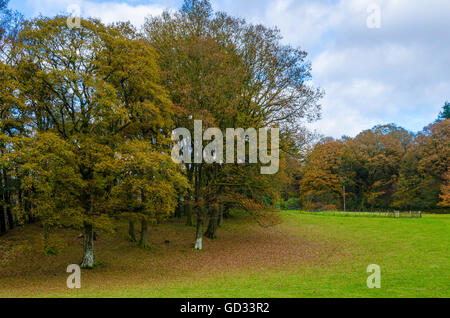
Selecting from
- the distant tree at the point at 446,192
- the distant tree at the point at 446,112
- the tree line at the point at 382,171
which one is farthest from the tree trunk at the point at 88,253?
the distant tree at the point at 446,112

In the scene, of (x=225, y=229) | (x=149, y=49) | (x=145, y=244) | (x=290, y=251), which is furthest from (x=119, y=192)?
(x=225, y=229)

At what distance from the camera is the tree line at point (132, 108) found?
14617 millimetres

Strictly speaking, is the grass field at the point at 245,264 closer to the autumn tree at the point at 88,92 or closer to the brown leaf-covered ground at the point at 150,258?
the brown leaf-covered ground at the point at 150,258

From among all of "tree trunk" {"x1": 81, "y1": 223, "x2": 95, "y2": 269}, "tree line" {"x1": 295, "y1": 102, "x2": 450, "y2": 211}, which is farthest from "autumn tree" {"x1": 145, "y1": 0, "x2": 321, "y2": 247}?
"tree line" {"x1": 295, "y1": 102, "x2": 450, "y2": 211}

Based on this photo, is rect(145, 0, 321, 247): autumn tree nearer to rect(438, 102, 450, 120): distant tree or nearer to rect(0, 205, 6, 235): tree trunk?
rect(0, 205, 6, 235): tree trunk

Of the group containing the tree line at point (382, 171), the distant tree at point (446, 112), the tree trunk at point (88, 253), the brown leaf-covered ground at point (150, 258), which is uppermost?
the distant tree at point (446, 112)

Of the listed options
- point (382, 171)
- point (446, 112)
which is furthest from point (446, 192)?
point (446, 112)

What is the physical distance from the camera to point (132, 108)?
17266mm

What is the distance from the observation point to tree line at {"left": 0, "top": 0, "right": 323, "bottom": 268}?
14.6 metres

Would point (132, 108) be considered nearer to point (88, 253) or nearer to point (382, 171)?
point (88, 253)

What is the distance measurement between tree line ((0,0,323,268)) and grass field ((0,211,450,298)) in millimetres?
1898

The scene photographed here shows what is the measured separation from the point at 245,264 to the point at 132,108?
10.9 m

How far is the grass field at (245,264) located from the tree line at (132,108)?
6.23 ft

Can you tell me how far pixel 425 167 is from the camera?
167 feet
